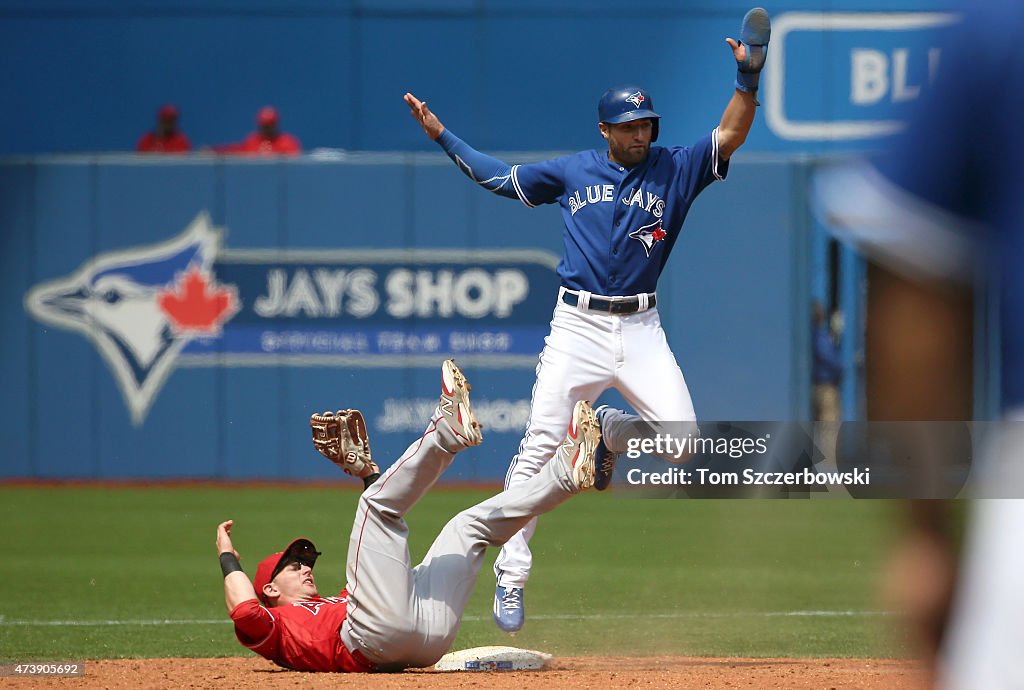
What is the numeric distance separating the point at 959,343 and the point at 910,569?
0.25m

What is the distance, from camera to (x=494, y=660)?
5559 millimetres

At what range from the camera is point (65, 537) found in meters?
10.1

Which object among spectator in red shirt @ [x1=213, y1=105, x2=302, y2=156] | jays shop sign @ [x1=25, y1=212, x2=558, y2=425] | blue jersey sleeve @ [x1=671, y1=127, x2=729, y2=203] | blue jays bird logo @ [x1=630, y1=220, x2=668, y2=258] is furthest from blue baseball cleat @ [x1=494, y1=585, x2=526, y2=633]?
spectator in red shirt @ [x1=213, y1=105, x2=302, y2=156]

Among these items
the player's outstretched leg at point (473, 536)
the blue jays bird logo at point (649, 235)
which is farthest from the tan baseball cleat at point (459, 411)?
the blue jays bird logo at point (649, 235)

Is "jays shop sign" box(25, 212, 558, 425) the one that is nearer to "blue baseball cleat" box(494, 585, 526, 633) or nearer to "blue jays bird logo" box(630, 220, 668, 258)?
"blue jays bird logo" box(630, 220, 668, 258)

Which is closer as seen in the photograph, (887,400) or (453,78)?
(887,400)

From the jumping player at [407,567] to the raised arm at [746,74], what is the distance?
1.33 m

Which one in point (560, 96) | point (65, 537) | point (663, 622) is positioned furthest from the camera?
point (560, 96)

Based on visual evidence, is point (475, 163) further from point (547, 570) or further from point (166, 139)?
point (166, 139)

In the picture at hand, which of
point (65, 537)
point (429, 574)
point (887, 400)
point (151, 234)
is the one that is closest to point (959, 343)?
point (887, 400)

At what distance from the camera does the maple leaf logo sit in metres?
12.9

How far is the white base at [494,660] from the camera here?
5.51 meters

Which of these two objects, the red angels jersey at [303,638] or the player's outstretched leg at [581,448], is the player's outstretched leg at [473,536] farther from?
the red angels jersey at [303,638]

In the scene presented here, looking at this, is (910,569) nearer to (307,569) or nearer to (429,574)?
(429,574)
